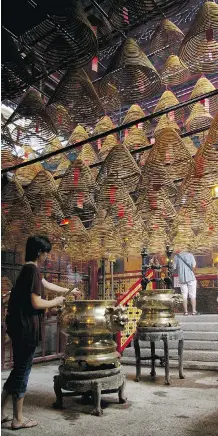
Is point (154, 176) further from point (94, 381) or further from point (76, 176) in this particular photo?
point (94, 381)

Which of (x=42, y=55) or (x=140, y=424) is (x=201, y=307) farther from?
(x=42, y=55)

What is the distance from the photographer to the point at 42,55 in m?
2.89

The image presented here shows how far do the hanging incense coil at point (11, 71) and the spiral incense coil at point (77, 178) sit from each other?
2185mm

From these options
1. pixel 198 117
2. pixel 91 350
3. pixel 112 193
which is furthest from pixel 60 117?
pixel 91 350

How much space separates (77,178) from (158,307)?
2.10m

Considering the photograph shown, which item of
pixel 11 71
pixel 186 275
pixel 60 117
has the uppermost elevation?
pixel 60 117

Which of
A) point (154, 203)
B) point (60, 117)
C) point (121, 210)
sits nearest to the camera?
point (60, 117)

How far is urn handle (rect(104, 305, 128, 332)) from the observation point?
141 inches

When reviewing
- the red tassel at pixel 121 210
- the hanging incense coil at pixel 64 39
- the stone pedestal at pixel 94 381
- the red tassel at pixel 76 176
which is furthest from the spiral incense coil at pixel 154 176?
the stone pedestal at pixel 94 381

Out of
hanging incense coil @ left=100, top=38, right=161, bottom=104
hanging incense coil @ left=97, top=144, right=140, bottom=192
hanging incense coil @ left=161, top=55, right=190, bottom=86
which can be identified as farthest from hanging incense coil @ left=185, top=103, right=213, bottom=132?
hanging incense coil @ left=100, top=38, right=161, bottom=104

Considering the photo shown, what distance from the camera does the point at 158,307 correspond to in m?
5.23

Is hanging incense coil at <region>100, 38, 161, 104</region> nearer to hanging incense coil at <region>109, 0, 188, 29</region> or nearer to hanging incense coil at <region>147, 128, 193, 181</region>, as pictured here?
hanging incense coil at <region>109, 0, 188, 29</region>

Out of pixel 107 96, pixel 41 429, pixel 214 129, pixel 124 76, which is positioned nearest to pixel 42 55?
pixel 124 76

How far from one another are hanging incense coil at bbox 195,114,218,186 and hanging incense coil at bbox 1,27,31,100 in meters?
1.91
